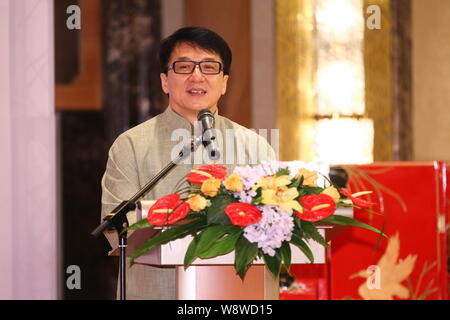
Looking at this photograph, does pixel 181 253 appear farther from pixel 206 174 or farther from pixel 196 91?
pixel 196 91

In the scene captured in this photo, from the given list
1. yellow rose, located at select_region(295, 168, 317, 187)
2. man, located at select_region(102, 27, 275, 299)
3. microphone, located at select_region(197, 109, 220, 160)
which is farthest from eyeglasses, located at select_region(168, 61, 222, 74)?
yellow rose, located at select_region(295, 168, 317, 187)

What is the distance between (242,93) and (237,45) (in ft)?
0.81

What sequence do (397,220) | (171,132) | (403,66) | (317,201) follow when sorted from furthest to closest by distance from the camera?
(403,66) < (397,220) < (171,132) < (317,201)

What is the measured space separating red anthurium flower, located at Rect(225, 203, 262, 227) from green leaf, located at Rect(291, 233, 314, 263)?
0.34ft

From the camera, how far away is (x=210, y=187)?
1773 millimetres

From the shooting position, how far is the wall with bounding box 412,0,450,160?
415 centimetres

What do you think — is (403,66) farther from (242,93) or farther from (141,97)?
(141,97)

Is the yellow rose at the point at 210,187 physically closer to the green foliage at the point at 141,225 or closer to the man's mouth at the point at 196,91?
the green foliage at the point at 141,225

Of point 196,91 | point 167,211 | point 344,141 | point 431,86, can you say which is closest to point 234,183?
point 167,211

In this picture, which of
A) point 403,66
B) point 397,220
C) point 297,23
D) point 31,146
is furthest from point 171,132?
point 403,66

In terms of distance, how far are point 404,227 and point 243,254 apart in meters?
1.50

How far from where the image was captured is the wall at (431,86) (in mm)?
4148

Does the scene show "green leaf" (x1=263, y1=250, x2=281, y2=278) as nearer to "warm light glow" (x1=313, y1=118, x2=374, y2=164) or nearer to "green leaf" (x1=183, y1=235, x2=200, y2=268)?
"green leaf" (x1=183, y1=235, x2=200, y2=268)

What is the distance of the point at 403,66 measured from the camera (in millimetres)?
4133
